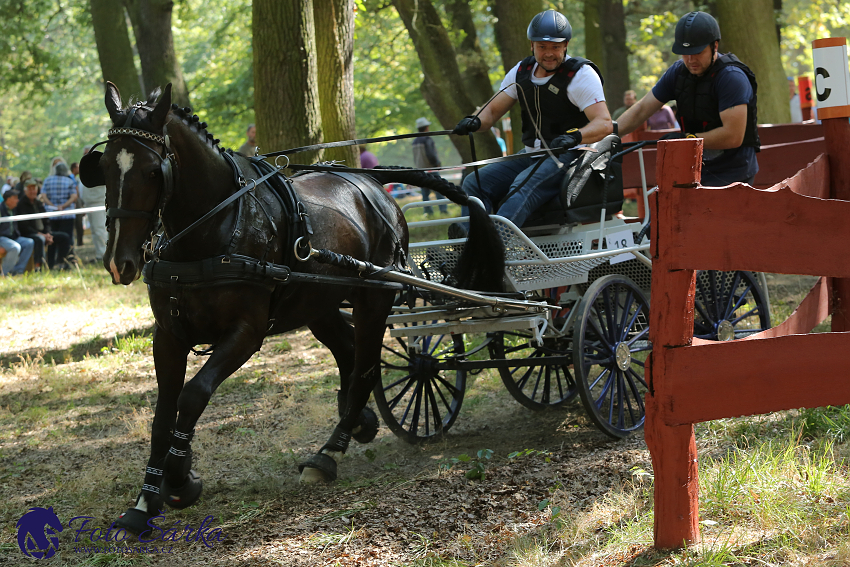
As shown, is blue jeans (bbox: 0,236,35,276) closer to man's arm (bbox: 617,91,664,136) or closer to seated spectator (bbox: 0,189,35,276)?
seated spectator (bbox: 0,189,35,276)

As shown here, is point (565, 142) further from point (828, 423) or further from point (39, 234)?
point (39, 234)

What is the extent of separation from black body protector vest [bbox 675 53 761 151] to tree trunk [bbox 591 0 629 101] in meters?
10.5

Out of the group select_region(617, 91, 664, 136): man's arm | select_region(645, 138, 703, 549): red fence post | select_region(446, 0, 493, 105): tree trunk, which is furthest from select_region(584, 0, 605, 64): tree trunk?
select_region(645, 138, 703, 549): red fence post

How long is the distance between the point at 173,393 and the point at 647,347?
294 cm

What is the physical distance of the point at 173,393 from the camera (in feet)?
13.6

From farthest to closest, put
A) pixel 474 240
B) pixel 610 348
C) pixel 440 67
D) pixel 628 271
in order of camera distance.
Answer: pixel 440 67 < pixel 628 271 < pixel 610 348 < pixel 474 240

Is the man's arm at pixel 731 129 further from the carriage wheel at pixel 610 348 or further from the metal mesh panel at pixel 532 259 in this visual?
the carriage wheel at pixel 610 348

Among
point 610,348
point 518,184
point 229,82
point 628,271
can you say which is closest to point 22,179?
point 229,82

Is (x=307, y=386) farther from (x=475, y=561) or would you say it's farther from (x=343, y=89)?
(x=475, y=561)

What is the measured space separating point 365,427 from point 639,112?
2.99 meters

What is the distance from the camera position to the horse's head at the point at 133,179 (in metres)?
3.50

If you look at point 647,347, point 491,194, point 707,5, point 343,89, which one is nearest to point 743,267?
point 647,347

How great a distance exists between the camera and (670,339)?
2.93m

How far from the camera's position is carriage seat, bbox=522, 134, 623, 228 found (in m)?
5.18
